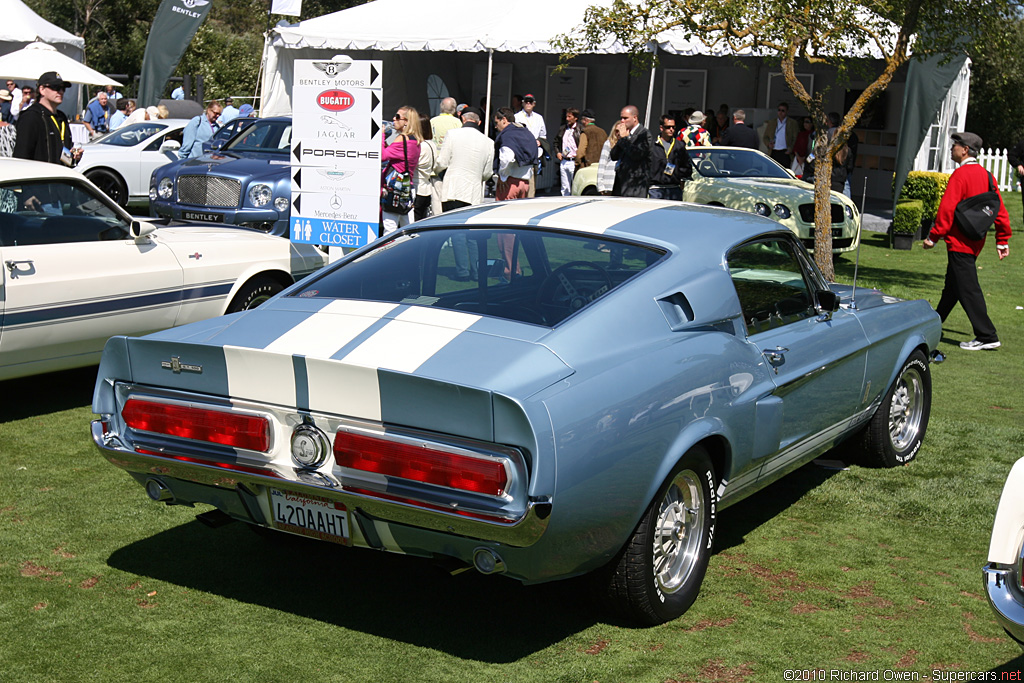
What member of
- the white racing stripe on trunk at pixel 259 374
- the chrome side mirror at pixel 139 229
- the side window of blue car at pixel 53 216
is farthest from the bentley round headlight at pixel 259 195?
the white racing stripe on trunk at pixel 259 374

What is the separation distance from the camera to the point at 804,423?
4.82 metres

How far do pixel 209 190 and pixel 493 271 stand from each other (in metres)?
9.35

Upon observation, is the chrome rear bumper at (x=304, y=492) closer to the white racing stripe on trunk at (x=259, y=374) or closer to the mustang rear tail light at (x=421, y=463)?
the mustang rear tail light at (x=421, y=463)

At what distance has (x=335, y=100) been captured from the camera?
8.49 m

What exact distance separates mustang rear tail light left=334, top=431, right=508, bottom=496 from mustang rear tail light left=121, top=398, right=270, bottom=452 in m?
0.32

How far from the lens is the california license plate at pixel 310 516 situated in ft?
11.6

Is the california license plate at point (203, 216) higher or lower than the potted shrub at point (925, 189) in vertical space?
lower

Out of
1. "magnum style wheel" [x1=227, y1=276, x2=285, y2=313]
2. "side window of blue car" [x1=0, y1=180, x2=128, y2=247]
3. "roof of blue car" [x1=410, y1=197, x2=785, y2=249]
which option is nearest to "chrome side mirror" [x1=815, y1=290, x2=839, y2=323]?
"roof of blue car" [x1=410, y1=197, x2=785, y2=249]

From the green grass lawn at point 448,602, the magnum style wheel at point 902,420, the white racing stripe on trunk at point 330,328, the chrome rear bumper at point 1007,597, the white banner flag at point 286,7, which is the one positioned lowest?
the green grass lawn at point 448,602

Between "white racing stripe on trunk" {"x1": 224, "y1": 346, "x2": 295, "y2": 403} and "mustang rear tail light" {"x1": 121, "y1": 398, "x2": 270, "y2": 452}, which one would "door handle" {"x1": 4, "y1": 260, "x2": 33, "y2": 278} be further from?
"white racing stripe on trunk" {"x1": 224, "y1": 346, "x2": 295, "y2": 403}

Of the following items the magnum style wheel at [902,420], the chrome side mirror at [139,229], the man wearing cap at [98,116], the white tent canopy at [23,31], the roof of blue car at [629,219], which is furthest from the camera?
the man wearing cap at [98,116]

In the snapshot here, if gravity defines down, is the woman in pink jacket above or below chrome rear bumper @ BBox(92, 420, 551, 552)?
above

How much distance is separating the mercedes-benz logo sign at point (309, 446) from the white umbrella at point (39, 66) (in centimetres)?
1840

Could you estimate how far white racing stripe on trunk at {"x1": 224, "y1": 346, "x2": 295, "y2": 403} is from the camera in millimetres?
3508
